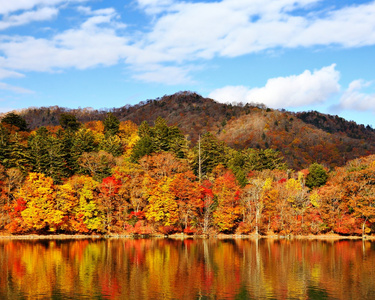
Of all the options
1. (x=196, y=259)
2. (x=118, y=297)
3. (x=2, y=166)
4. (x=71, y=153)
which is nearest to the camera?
(x=118, y=297)

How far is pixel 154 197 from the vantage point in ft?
241

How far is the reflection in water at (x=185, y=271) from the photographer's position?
30250mm

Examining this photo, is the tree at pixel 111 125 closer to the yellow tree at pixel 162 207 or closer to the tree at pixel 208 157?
the tree at pixel 208 157

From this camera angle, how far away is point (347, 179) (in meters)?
74.2

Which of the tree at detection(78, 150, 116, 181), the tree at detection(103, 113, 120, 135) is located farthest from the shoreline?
the tree at detection(103, 113, 120, 135)

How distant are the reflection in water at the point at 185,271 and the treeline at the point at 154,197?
41.3ft

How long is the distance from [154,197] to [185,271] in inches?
1378

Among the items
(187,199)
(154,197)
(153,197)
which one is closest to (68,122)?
(153,197)

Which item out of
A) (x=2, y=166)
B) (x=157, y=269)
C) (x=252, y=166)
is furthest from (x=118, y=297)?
(x=252, y=166)

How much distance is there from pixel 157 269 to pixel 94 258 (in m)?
10.1

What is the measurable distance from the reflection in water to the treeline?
1258 cm

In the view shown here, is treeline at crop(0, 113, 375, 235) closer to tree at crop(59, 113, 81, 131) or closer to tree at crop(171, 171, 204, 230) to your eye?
tree at crop(171, 171, 204, 230)

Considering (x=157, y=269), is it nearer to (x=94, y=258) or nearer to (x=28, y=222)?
(x=94, y=258)

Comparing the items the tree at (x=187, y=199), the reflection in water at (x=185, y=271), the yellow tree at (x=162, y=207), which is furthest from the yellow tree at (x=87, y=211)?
the tree at (x=187, y=199)
